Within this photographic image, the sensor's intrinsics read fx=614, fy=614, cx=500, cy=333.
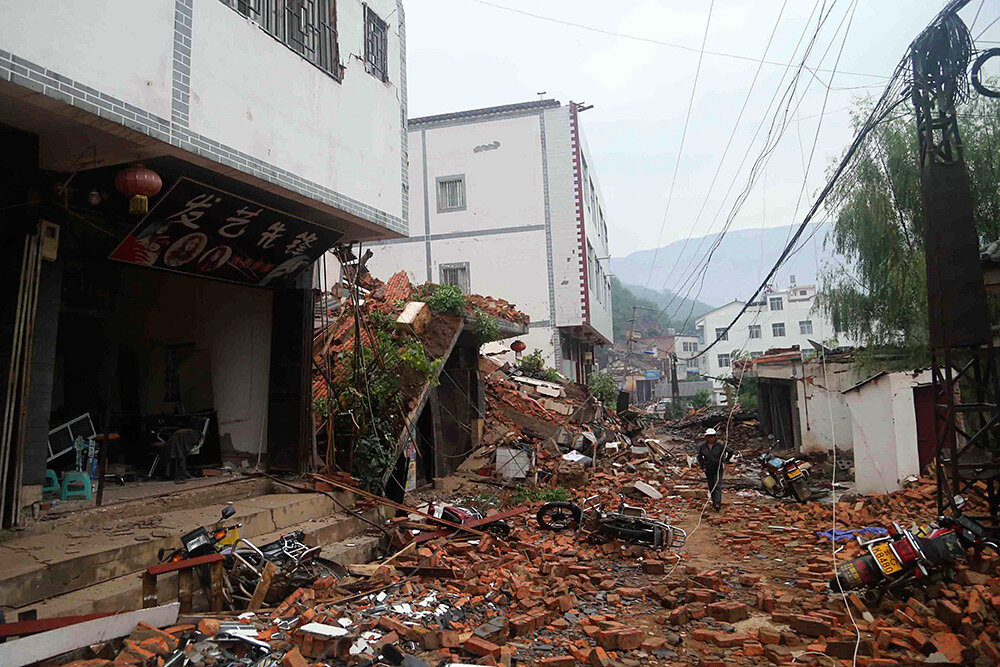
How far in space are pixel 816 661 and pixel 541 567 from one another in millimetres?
3423

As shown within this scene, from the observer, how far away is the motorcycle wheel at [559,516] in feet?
32.3

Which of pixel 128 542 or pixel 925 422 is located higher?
pixel 925 422

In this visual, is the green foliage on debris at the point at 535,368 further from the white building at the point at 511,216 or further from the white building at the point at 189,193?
the white building at the point at 189,193

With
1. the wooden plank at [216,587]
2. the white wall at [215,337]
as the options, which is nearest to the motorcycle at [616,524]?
the white wall at [215,337]

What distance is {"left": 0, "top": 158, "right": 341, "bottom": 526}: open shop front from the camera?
6074 mm

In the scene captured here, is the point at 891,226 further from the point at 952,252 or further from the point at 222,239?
the point at 222,239

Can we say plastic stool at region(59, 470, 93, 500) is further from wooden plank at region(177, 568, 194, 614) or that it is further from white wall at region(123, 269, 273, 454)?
white wall at region(123, 269, 273, 454)

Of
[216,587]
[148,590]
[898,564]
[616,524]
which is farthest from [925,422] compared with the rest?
[148,590]

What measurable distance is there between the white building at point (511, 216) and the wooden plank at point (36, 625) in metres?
20.7

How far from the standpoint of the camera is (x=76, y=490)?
7.26 m

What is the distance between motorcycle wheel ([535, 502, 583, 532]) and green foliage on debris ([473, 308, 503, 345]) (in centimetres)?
550

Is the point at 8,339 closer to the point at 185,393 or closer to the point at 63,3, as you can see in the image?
the point at 63,3

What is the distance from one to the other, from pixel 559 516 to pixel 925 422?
9079 mm

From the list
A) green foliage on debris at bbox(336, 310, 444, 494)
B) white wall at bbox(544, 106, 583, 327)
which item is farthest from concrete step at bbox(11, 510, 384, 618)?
white wall at bbox(544, 106, 583, 327)
